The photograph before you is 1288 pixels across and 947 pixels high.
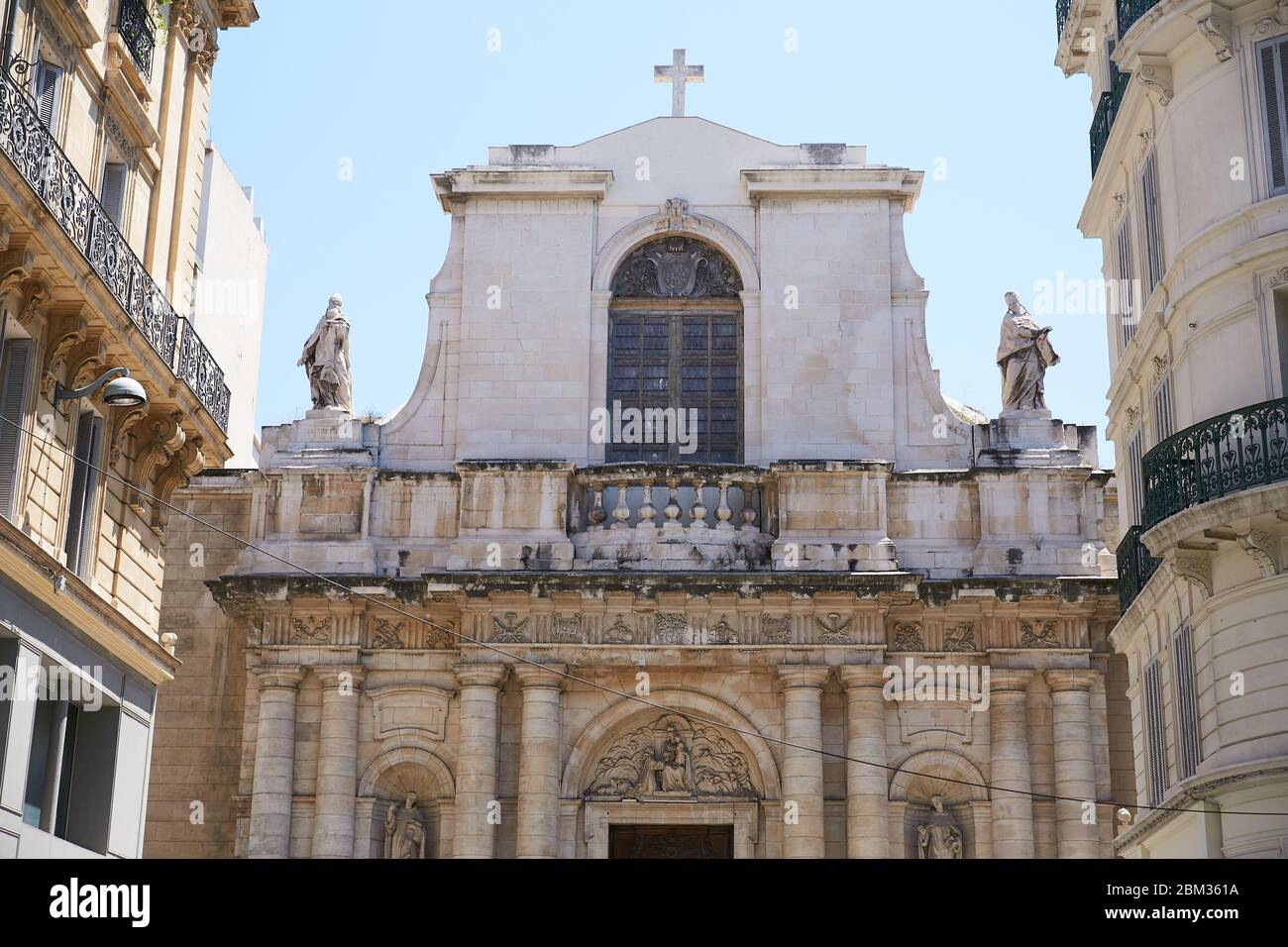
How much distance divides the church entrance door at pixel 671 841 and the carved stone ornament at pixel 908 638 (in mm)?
3375

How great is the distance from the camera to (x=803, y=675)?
25.3 meters

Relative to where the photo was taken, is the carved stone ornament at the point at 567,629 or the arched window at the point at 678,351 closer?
the carved stone ornament at the point at 567,629

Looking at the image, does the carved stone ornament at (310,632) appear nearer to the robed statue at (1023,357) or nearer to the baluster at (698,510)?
the baluster at (698,510)

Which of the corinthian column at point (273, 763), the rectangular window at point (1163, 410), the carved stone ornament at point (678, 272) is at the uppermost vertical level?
the carved stone ornament at point (678, 272)

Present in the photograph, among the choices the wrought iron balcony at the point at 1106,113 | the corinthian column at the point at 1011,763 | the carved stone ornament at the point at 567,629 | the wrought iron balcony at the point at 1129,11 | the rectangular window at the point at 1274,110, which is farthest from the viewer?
the carved stone ornament at the point at 567,629

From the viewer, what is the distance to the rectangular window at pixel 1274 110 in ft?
53.9

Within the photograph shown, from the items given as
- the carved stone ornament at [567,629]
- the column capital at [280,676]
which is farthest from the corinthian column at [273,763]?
the carved stone ornament at [567,629]

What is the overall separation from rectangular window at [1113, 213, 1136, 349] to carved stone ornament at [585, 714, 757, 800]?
842 cm

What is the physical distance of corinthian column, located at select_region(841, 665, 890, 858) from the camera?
2466 centimetres

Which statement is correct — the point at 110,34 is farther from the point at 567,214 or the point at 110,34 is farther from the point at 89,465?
the point at 567,214

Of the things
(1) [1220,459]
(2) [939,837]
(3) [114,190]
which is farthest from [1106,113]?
(3) [114,190]

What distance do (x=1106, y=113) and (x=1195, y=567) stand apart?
6.60m
